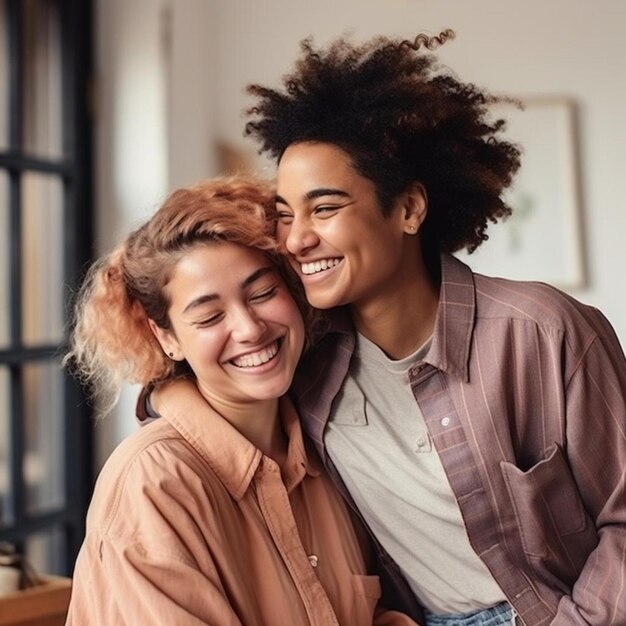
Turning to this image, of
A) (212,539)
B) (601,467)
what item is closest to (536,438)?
(601,467)

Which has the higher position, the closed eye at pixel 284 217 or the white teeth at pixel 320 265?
the closed eye at pixel 284 217

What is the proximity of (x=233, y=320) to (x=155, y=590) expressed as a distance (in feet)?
1.34

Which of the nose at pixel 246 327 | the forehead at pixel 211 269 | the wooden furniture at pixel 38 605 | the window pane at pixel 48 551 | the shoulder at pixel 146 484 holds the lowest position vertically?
the window pane at pixel 48 551

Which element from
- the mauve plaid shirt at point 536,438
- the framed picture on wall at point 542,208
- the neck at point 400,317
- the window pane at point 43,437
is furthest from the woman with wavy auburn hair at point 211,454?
the framed picture on wall at point 542,208

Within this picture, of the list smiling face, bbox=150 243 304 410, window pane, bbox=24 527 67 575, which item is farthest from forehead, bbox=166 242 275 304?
window pane, bbox=24 527 67 575

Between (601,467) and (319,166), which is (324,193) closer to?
(319,166)

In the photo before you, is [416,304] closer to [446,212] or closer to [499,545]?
[446,212]

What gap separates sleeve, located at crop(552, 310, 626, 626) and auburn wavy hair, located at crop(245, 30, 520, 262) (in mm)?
353

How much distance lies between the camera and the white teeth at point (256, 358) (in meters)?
1.51

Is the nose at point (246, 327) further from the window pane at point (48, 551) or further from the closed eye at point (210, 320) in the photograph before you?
the window pane at point (48, 551)

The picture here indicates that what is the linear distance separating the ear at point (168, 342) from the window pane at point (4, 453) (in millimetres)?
1269

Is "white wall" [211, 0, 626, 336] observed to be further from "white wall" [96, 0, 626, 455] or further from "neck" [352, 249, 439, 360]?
"neck" [352, 249, 439, 360]

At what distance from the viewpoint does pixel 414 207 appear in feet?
5.29

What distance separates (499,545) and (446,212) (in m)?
0.56
